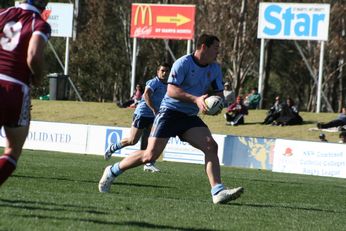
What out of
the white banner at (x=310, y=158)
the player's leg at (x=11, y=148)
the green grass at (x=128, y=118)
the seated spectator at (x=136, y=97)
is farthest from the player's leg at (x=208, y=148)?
the seated spectator at (x=136, y=97)

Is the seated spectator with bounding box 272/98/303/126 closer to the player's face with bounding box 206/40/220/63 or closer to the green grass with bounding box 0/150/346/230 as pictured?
the green grass with bounding box 0/150/346/230

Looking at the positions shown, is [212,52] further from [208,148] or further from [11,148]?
[11,148]

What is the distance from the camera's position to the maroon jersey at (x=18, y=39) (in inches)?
301

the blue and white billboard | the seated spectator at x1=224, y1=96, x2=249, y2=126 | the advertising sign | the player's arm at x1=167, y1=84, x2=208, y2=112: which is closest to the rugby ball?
the player's arm at x1=167, y1=84, x2=208, y2=112

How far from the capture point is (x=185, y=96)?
10852 millimetres

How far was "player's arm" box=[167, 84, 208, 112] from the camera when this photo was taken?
10.7 meters

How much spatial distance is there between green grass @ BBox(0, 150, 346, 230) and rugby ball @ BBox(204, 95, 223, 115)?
3.75 feet

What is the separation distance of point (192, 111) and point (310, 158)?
1463 cm

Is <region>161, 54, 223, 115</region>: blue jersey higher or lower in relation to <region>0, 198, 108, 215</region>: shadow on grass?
higher

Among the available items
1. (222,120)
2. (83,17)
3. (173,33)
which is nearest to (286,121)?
(222,120)

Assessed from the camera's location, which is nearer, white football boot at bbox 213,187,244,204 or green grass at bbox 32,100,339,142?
white football boot at bbox 213,187,244,204

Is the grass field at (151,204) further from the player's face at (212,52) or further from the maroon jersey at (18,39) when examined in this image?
the player's face at (212,52)

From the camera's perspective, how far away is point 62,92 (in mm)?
45969

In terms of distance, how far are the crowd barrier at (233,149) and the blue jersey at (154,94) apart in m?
8.84
